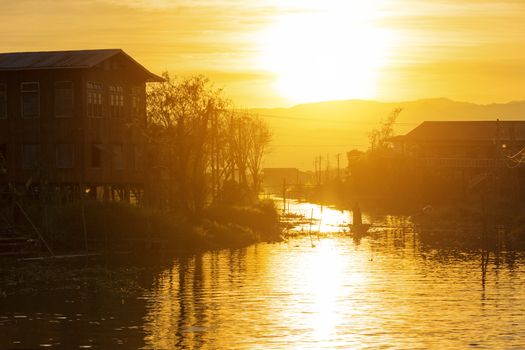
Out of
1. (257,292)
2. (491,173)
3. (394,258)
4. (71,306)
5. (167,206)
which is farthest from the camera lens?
(491,173)

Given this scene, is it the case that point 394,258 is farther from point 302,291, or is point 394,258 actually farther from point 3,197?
point 3,197

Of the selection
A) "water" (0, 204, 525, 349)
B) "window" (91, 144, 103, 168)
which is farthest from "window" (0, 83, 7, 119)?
"water" (0, 204, 525, 349)

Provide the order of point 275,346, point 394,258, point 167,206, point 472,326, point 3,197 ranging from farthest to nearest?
1. point 167,206
2. point 3,197
3. point 394,258
4. point 472,326
5. point 275,346

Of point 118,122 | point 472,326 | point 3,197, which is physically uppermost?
point 118,122

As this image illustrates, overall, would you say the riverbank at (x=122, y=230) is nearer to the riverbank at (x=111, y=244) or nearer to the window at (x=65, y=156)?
the riverbank at (x=111, y=244)

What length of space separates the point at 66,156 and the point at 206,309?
33026 mm

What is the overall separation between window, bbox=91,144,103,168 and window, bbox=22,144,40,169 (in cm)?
420

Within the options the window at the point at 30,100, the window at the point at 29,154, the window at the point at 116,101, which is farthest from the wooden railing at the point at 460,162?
the window at the point at 30,100

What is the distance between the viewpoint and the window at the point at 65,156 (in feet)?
243

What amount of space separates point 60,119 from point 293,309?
3480 centimetres

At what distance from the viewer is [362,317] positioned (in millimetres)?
43125

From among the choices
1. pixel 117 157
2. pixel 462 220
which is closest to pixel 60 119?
pixel 117 157

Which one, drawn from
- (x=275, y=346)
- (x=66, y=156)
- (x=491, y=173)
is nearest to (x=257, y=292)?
(x=275, y=346)

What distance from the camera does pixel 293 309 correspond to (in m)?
45.2
